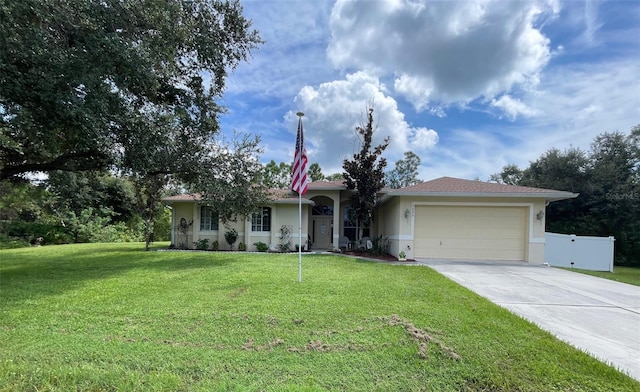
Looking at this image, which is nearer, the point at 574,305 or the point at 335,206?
the point at 574,305

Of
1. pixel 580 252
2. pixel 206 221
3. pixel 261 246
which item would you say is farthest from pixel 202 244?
pixel 580 252

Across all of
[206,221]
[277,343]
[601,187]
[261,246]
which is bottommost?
[261,246]

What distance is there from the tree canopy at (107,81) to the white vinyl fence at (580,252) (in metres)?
15.4

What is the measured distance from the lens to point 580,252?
14.3 m

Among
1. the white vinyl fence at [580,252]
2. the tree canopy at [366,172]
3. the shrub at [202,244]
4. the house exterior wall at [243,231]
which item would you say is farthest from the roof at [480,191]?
the shrub at [202,244]

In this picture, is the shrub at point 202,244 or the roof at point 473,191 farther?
the shrub at point 202,244

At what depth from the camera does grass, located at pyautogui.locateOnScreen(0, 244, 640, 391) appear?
2998mm

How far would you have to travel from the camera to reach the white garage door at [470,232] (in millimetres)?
12664

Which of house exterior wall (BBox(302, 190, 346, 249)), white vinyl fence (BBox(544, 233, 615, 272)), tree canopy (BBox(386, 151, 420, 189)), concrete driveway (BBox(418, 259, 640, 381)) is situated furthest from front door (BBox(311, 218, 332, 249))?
tree canopy (BBox(386, 151, 420, 189))

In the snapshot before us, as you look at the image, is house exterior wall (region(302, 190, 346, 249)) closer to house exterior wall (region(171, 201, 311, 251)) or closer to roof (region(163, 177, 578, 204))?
house exterior wall (region(171, 201, 311, 251))

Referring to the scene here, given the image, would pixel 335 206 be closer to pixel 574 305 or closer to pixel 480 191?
pixel 480 191

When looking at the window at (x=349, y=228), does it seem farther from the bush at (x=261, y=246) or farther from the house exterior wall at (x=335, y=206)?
the bush at (x=261, y=246)

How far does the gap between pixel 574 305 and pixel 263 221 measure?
12905mm

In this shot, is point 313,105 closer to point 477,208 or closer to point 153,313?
point 477,208
